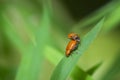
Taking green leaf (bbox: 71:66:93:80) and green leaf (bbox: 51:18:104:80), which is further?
green leaf (bbox: 71:66:93:80)

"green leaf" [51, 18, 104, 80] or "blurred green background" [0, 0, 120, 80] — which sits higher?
"blurred green background" [0, 0, 120, 80]

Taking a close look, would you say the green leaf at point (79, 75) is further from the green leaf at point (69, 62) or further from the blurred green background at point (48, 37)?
the green leaf at point (69, 62)

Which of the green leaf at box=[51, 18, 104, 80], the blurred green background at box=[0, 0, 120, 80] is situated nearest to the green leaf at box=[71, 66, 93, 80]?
the blurred green background at box=[0, 0, 120, 80]

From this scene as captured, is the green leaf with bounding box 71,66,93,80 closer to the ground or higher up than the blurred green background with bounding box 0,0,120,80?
closer to the ground

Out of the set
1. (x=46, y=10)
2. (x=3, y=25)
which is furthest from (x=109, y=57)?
(x=46, y=10)

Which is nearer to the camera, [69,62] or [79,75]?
[69,62]

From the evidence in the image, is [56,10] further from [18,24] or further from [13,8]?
[13,8]

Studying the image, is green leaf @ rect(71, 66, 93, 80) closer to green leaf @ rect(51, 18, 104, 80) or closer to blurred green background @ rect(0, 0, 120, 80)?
blurred green background @ rect(0, 0, 120, 80)

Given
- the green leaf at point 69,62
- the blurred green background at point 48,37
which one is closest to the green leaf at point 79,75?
the blurred green background at point 48,37
